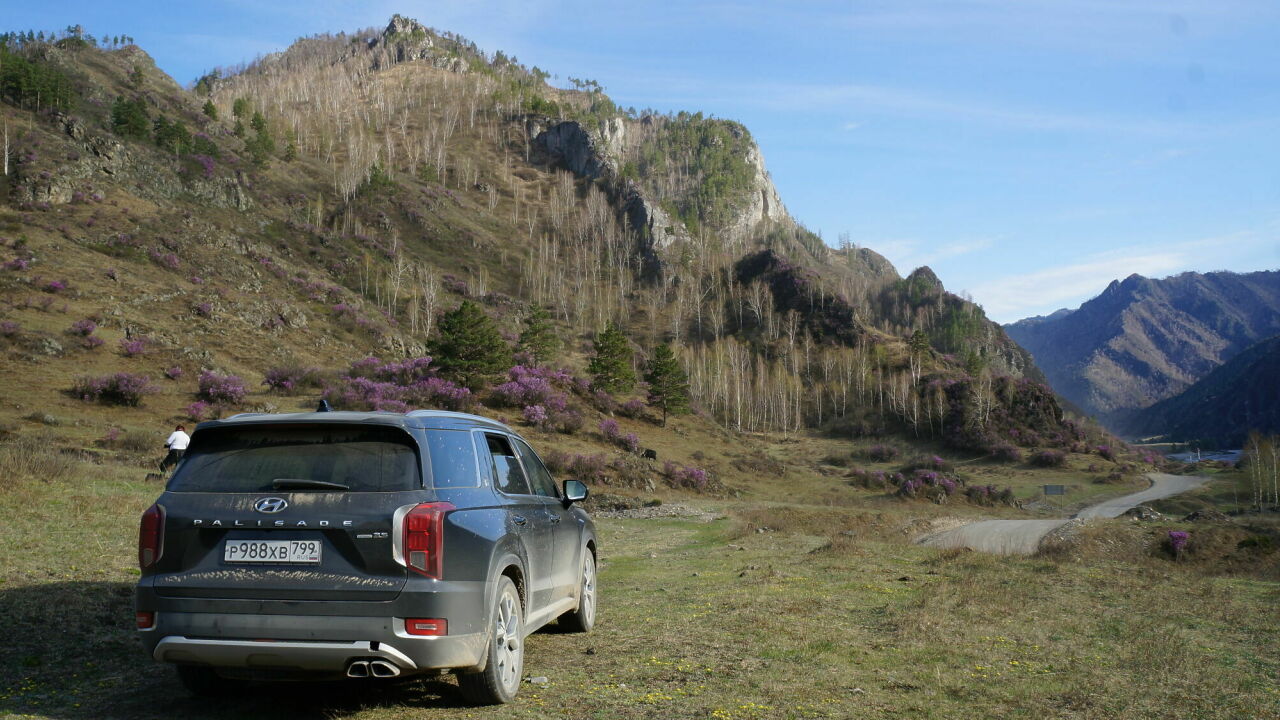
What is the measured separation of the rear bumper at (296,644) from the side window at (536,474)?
246 cm

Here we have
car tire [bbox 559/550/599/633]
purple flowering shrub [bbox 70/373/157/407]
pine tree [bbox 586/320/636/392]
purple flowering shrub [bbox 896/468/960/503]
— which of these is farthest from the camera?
pine tree [bbox 586/320/636/392]

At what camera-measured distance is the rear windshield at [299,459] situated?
4.82 meters

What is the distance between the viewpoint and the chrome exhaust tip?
4.46m

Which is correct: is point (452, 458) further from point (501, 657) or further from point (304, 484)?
point (501, 657)

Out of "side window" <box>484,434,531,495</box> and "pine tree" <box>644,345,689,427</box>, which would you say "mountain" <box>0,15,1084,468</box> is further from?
"side window" <box>484,434,531,495</box>

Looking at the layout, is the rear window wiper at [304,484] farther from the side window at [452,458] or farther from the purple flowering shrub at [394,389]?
the purple flowering shrub at [394,389]

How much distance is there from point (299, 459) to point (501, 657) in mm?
2014

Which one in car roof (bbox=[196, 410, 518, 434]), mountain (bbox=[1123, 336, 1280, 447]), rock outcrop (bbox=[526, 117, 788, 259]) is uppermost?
rock outcrop (bbox=[526, 117, 788, 259])

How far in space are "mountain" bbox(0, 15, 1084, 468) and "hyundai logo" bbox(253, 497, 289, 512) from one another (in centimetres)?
3097

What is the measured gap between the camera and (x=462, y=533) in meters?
4.90

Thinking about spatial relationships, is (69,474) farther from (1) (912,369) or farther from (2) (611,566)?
(1) (912,369)

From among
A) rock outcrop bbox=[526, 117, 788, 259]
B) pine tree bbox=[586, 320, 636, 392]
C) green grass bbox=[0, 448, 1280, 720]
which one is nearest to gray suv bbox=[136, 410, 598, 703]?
green grass bbox=[0, 448, 1280, 720]

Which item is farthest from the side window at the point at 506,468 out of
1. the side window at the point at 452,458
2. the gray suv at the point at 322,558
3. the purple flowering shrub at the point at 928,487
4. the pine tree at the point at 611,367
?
the purple flowering shrub at the point at 928,487

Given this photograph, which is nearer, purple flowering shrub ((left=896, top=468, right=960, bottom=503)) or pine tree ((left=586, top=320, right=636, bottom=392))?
purple flowering shrub ((left=896, top=468, right=960, bottom=503))
